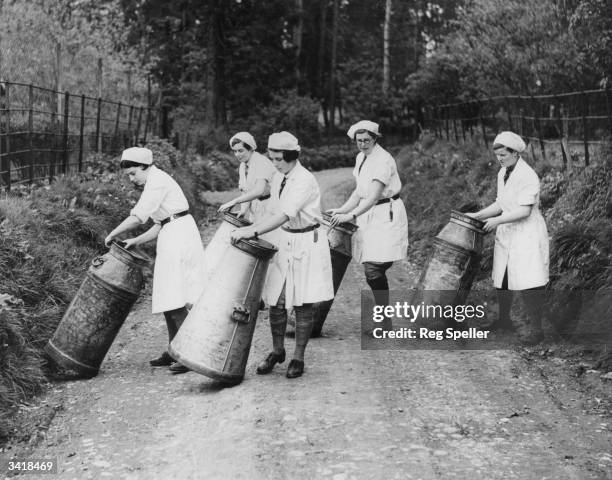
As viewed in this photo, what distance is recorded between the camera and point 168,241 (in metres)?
7.14

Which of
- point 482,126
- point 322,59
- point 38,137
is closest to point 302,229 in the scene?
point 38,137

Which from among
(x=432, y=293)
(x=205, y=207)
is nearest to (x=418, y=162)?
(x=205, y=207)

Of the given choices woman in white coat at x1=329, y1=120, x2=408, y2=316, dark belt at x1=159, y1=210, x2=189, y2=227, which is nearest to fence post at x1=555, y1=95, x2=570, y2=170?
woman in white coat at x1=329, y1=120, x2=408, y2=316

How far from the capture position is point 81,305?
6953 mm

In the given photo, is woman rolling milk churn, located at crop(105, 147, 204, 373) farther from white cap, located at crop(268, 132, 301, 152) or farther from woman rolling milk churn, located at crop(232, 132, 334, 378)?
white cap, located at crop(268, 132, 301, 152)

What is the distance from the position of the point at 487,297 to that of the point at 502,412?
3404mm

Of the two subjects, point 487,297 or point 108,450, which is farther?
point 487,297

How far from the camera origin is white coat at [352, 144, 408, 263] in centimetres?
780

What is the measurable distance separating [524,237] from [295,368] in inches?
91.0

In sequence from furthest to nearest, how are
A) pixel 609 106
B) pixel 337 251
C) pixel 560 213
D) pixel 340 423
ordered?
pixel 609 106 < pixel 560 213 < pixel 337 251 < pixel 340 423

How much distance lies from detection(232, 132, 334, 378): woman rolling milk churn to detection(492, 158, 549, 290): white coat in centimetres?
Answer: 174

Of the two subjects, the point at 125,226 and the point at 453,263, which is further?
the point at 453,263

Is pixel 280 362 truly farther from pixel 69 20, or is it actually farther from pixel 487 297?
pixel 69 20

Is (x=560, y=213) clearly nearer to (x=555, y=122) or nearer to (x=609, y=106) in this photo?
(x=609, y=106)
